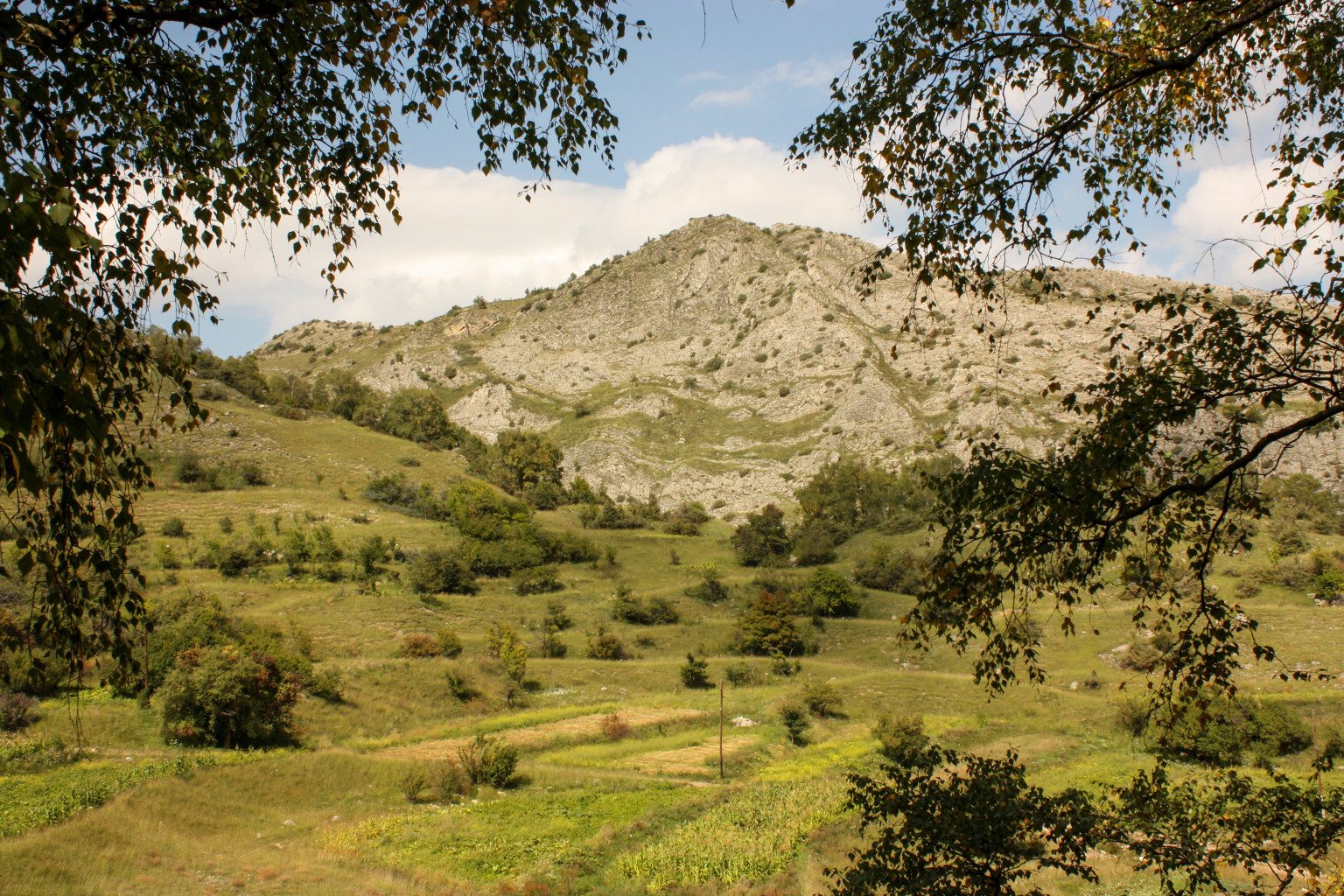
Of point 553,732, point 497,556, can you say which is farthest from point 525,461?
point 553,732

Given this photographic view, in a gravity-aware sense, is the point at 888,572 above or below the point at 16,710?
below

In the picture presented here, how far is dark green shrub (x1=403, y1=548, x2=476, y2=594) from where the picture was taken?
51.0 m

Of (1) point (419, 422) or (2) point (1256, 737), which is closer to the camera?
(2) point (1256, 737)

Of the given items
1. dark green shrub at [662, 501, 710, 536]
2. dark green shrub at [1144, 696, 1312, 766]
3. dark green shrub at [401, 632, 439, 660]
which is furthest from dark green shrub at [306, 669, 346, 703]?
dark green shrub at [662, 501, 710, 536]

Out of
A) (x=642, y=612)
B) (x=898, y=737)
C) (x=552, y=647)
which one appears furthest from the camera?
(x=642, y=612)

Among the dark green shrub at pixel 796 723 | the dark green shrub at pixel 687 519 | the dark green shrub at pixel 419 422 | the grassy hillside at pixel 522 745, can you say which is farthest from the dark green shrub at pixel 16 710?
the dark green shrub at pixel 419 422

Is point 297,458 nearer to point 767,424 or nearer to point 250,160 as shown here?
point 767,424

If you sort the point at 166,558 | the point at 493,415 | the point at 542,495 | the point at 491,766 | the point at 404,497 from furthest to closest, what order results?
1. the point at 493,415
2. the point at 542,495
3. the point at 404,497
4. the point at 166,558
5. the point at 491,766

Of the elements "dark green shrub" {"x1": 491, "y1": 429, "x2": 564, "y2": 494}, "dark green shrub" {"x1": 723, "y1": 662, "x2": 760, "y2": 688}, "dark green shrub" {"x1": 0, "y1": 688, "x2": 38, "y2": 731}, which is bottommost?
"dark green shrub" {"x1": 723, "y1": 662, "x2": 760, "y2": 688}

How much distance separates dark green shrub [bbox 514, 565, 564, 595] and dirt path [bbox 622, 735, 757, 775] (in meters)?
27.9

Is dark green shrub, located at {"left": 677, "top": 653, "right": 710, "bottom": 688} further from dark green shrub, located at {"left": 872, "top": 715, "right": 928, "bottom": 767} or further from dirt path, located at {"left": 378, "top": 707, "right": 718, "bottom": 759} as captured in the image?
dark green shrub, located at {"left": 872, "top": 715, "right": 928, "bottom": 767}

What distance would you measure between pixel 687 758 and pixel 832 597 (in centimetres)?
2766

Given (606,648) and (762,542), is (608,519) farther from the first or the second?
(606,648)

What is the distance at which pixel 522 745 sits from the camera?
29.8 metres
